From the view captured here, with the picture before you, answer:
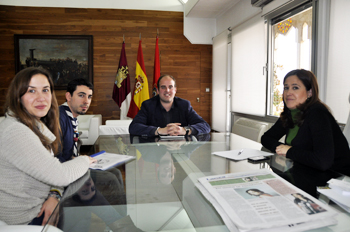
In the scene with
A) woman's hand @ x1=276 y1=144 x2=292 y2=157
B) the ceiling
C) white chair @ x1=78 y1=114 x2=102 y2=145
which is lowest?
white chair @ x1=78 y1=114 x2=102 y2=145

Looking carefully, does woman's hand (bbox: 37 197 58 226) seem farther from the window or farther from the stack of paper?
the window

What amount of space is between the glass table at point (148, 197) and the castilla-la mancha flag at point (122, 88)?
4428mm

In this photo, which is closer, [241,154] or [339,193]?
[339,193]

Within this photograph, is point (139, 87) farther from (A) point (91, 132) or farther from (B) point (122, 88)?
(A) point (91, 132)

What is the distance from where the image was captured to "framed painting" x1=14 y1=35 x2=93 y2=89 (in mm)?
5812

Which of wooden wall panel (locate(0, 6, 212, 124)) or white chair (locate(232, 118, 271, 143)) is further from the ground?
wooden wall panel (locate(0, 6, 212, 124))

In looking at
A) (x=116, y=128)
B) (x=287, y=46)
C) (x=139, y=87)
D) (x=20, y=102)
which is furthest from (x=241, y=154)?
(x=139, y=87)

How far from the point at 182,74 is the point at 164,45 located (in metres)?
0.79

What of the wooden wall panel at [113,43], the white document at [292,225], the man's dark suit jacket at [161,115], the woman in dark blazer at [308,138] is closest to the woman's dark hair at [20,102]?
the white document at [292,225]

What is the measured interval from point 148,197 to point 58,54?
5793 mm

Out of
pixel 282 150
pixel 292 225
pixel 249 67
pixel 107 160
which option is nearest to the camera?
pixel 292 225

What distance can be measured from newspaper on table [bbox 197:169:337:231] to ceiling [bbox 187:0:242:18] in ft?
16.1

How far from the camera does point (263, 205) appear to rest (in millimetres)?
725

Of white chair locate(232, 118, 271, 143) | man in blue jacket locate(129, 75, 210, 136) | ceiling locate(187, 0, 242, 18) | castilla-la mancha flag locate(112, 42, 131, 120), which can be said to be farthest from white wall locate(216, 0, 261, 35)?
man in blue jacket locate(129, 75, 210, 136)
